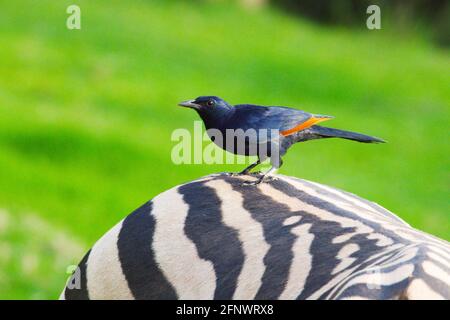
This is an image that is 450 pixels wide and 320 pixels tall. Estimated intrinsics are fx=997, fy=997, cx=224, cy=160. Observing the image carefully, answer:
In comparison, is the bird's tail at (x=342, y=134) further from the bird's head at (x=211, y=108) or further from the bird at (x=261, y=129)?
the bird's head at (x=211, y=108)

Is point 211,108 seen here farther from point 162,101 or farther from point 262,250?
point 162,101

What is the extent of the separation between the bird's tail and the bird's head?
8.5 inches

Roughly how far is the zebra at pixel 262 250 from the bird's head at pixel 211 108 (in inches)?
5.8

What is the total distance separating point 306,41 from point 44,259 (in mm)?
7631

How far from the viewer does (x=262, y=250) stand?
6.95ft

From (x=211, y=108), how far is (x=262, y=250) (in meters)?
0.46

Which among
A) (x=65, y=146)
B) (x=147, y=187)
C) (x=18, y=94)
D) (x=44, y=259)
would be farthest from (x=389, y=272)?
(x=18, y=94)

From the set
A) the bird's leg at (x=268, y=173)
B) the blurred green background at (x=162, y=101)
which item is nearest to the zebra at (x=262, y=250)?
the bird's leg at (x=268, y=173)

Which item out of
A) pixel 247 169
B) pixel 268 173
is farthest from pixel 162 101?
pixel 268 173

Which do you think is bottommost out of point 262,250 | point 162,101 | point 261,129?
point 162,101

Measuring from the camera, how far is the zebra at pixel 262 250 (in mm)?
1827

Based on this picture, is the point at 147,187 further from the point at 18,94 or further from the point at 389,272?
the point at 389,272

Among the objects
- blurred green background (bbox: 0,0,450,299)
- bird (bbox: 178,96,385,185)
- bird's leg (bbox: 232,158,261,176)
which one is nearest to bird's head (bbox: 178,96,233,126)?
bird (bbox: 178,96,385,185)

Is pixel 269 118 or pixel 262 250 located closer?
pixel 262 250
